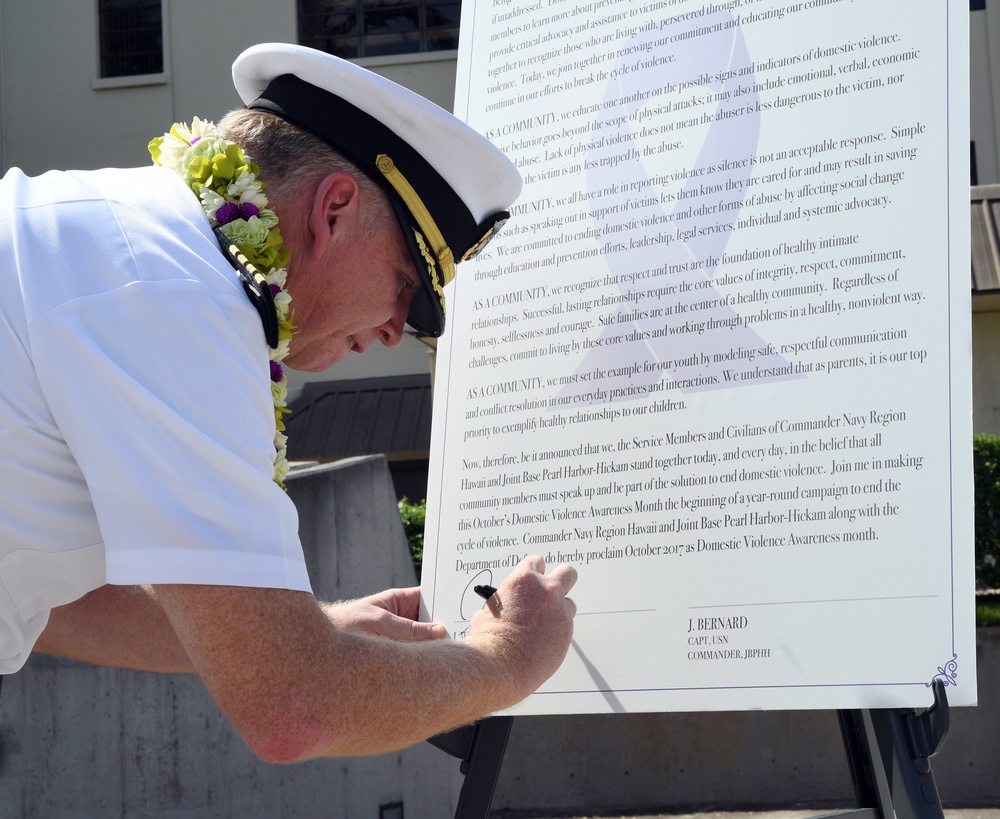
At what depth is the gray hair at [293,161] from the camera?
1666mm

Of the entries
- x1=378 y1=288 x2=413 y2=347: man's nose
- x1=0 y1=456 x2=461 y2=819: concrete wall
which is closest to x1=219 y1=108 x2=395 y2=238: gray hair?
x1=378 y1=288 x2=413 y2=347: man's nose

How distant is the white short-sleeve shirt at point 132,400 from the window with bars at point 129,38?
12.1 meters

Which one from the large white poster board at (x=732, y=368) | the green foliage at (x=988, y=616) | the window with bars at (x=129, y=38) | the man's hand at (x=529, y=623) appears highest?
the window with bars at (x=129, y=38)

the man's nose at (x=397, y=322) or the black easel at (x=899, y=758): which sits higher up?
the man's nose at (x=397, y=322)

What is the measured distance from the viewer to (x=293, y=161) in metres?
1.68

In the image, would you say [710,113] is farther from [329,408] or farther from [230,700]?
[329,408]

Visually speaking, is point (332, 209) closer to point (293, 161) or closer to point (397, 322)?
point (293, 161)

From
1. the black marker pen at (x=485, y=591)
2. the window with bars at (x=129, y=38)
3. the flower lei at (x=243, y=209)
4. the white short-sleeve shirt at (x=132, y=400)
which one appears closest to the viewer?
the white short-sleeve shirt at (x=132, y=400)

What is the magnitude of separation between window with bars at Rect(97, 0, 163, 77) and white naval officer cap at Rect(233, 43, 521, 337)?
11654 mm

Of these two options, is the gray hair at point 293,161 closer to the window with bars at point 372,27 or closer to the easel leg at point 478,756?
the easel leg at point 478,756

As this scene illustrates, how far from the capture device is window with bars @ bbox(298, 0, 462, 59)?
12109mm

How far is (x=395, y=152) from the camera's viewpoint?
1.74m

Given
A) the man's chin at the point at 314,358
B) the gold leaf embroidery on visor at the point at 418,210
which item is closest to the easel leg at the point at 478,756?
the man's chin at the point at 314,358

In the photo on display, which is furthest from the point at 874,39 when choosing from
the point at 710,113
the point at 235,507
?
the point at 235,507
